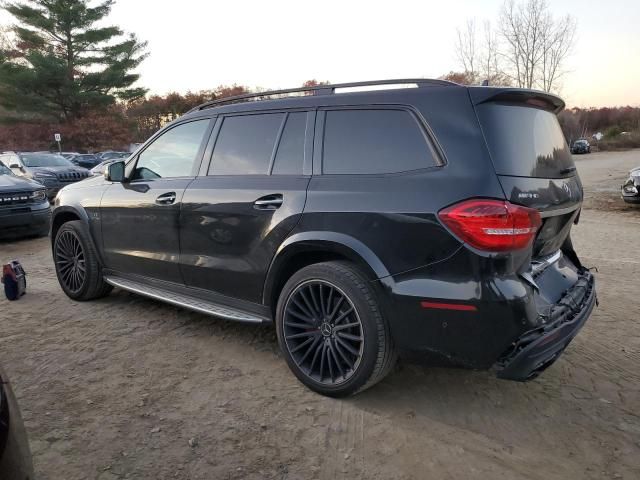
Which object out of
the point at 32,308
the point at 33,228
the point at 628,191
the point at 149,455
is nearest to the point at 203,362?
the point at 149,455

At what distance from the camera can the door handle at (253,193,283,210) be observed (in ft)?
10.8

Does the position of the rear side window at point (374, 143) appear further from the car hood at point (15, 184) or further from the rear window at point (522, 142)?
the car hood at point (15, 184)

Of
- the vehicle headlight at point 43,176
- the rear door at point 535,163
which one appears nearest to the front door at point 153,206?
the rear door at point 535,163

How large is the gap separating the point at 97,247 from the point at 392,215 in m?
3.15

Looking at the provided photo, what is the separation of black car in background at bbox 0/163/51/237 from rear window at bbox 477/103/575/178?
25.3 feet

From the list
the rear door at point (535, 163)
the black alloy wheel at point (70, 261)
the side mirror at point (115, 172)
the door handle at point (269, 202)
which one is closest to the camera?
the rear door at point (535, 163)

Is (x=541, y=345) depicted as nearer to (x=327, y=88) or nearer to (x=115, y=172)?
(x=327, y=88)

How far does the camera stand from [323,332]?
10.3 ft

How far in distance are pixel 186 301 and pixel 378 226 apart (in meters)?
1.83

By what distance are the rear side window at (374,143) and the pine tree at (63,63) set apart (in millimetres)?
41022

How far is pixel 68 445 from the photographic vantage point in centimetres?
268

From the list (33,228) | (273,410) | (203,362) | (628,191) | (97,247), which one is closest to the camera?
(273,410)

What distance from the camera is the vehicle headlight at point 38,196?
27.3 feet

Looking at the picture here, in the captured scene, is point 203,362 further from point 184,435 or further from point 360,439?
point 360,439
